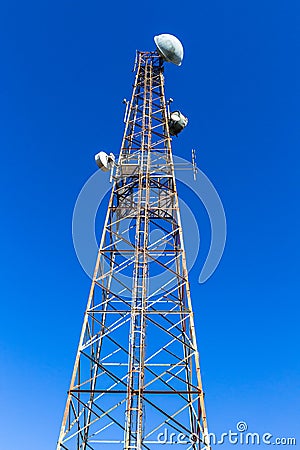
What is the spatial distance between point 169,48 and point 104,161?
780 centimetres

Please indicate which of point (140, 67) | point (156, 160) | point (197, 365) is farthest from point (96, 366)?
point (140, 67)

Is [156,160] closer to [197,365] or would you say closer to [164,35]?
[164,35]

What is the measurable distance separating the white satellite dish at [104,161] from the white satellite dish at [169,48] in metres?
7.07

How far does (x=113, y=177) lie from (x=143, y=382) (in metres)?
8.93

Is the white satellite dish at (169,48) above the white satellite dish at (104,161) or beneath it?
above

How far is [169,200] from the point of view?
18906mm

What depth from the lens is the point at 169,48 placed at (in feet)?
73.5

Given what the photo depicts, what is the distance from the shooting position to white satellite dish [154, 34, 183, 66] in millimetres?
22406

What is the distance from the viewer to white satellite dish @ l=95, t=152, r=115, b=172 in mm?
18719

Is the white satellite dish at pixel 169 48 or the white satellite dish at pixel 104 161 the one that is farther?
the white satellite dish at pixel 169 48

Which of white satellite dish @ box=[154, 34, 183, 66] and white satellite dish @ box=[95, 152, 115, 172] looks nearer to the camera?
white satellite dish @ box=[95, 152, 115, 172]

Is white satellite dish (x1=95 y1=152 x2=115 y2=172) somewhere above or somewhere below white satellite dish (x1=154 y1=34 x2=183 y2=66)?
below

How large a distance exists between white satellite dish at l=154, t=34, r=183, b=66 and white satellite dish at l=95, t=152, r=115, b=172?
707cm

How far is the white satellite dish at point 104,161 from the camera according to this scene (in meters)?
18.7
